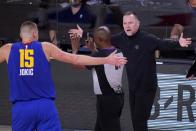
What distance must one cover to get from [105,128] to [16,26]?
2670 millimetres

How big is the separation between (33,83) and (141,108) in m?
1.52

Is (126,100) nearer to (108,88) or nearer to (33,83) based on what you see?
(108,88)

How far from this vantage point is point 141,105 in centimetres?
691

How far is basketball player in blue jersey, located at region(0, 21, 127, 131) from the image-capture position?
230 inches

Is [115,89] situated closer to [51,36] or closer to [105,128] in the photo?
[105,128]

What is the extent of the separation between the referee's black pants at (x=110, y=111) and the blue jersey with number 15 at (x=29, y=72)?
104 cm

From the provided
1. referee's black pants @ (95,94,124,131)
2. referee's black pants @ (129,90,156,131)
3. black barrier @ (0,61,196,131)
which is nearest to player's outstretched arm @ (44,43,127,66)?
referee's black pants @ (95,94,124,131)

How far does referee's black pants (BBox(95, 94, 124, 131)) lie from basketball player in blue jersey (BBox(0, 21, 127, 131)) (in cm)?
98

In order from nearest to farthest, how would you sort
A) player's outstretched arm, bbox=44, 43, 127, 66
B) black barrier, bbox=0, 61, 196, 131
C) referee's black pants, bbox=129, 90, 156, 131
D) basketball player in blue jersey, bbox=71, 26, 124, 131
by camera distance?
player's outstretched arm, bbox=44, 43, 127, 66
basketball player in blue jersey, bbox=71, 26, 124, 131
referee's black pants, bbox=129, 90, 156, 131
black barrier, bbox=0, 61, 196, 131

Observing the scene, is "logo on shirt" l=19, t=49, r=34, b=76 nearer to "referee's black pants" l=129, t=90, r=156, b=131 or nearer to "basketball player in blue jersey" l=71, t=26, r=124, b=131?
"basketball player in blue jersey" l=71, t=26, r=124, b=131

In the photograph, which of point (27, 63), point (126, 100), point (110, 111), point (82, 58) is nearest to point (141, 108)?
point (110, 111)

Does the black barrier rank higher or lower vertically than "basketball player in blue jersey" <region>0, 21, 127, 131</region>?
lower

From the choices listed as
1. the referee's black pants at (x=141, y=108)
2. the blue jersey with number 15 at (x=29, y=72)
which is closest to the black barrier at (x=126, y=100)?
the referee's black pants at (x=141, y=108)

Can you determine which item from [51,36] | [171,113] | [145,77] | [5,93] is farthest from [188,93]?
[5,93]
